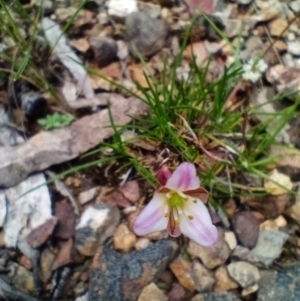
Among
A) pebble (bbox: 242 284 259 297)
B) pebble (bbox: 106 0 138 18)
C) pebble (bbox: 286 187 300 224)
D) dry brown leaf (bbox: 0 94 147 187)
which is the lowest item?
pebble (bbox: 242 284 259 297)

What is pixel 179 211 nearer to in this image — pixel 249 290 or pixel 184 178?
pixel 184 178

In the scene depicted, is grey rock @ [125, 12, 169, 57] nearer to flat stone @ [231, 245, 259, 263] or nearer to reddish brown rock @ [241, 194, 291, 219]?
reddish brown rock @ [241, 194, 291, 219]

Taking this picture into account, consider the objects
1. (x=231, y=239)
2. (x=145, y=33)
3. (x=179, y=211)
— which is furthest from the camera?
(x=145, y=33)

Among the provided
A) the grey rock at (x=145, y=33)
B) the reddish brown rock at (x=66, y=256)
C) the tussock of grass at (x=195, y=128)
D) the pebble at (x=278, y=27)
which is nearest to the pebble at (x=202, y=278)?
the tussock of grass at (x=195, y=128)

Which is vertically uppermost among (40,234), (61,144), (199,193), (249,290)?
(199,193)

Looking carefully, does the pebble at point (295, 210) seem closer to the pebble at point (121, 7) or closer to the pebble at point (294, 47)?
the pebble at point (294, 47)

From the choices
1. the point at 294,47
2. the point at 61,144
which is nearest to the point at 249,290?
the point at 61,144

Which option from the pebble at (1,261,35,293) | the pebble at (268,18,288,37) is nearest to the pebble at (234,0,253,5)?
the pebble at (268,18,288,37)
